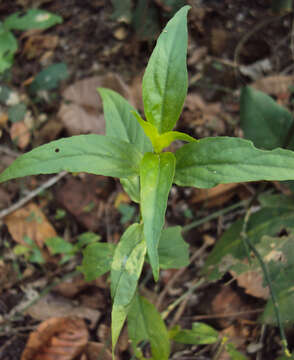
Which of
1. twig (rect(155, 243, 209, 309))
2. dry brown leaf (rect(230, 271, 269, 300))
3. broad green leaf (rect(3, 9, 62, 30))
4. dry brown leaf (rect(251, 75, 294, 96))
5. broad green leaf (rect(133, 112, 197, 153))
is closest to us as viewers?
broad green leaf (rect(133, 112, 197, 153))

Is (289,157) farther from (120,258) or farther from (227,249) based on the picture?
(227,249)

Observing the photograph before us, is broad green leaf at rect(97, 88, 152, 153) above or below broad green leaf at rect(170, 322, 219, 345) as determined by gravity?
above

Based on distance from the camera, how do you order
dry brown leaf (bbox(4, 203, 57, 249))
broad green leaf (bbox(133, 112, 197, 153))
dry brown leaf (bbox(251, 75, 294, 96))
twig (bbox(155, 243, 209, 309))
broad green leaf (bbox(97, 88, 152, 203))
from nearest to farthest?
broad green leaf (bbox(133, 112, 197, 153))
broad green leaf (bbox(97, 88, 152, 203))
twig (bbox(155, 243, 209, 309))
dry brown leaf (bbox(4, 203, 57, 249))
dry brown leaf (bbox(251, 75, 294, 96))

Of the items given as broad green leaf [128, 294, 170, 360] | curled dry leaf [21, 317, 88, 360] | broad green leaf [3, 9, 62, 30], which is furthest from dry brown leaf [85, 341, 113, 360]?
broad green leaf [3, 9, 62, 30]

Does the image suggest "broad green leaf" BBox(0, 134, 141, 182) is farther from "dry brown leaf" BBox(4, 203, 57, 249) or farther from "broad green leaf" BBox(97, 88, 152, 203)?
"dry brown leaf" BBox(4, 203, 57, 249)

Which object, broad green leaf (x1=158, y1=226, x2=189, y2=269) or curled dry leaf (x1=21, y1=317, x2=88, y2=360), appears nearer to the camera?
broad green leaf (x1=158, y1=226, x2=189, y2=269)

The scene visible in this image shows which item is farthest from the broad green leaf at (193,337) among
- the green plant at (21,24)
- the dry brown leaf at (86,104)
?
the green plant at (21,24)

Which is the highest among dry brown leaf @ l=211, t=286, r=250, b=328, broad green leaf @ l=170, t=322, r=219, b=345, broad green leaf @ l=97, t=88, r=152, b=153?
broad green leaf @ l=97, t=88, r=152, b=153
